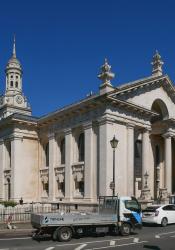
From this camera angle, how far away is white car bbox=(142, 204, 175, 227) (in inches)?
1024

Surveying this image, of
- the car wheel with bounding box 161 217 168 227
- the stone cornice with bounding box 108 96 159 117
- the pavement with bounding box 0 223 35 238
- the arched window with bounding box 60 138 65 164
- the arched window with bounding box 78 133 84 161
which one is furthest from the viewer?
the arched window with bounding box 60 138 65 164

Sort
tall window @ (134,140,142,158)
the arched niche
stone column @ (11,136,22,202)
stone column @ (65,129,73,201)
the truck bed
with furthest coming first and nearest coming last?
the arched niche
stone column @ (11,136,22,202)
tall window @ (134,140,142,158)
stone column @ (65,129,73,201)
the truck bed

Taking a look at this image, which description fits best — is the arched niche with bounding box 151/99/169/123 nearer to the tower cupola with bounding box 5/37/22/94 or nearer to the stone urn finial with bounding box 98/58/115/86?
the stone urn finial with bounding box 98/58/115/86

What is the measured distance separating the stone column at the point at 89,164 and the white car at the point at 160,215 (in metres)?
10.2

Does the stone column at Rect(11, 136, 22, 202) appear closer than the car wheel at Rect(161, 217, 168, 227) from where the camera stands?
No

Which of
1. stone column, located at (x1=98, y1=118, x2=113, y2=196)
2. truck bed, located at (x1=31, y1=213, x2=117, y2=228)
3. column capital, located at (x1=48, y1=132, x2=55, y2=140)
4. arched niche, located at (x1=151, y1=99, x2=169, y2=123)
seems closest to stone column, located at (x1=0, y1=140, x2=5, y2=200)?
column capital, located at (x1=48, y1=132, x2=55, y2=140)

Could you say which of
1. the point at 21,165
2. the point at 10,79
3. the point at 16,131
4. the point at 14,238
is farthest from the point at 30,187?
the point at 10,79

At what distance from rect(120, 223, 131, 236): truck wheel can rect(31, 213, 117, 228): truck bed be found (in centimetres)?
65

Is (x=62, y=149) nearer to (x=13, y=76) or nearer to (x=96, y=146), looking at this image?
(x=96, y=146)

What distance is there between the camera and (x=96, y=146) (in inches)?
1447

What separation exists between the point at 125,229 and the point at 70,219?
3.52 metres

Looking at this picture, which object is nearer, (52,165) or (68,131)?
(68,131)

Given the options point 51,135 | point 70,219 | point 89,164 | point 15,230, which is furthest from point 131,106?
point 70,219

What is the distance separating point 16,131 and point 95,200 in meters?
13.6
